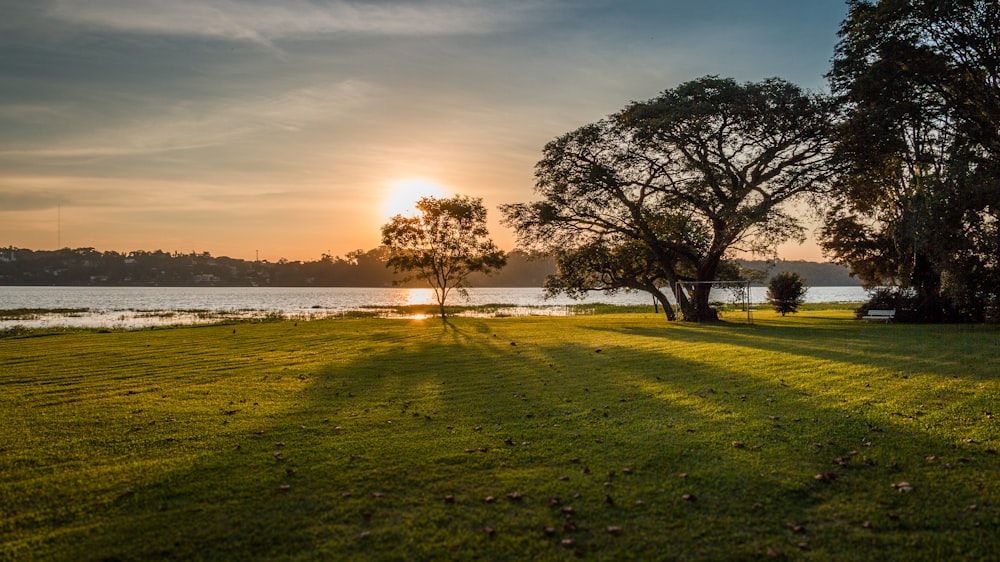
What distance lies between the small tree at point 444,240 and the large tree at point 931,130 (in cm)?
2673

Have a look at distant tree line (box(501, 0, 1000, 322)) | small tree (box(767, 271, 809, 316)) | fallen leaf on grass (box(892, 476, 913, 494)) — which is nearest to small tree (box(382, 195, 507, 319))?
distant tree line (box(501, 0, 1000, 322))

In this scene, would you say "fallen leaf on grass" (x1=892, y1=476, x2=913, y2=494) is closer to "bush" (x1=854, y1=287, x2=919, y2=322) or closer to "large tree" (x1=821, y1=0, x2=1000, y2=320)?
"large tree" (x1=821, y1=0, x2=1000, y2=320)

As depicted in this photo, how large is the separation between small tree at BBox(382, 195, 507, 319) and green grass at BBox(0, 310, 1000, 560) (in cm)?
3199

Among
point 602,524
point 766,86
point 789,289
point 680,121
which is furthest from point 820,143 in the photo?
point 602,524

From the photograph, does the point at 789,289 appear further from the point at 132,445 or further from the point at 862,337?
the point at 132,445

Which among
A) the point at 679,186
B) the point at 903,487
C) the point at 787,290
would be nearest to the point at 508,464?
the point at 903,487

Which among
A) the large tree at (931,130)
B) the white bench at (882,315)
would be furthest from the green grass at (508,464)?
the white bench at (882,315)

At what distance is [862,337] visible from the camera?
2542 centimetres

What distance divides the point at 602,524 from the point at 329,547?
2.85 meters

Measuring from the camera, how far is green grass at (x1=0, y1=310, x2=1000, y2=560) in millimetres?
5695

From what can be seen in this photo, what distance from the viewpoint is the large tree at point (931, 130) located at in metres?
26.7

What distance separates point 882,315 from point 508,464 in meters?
39.0

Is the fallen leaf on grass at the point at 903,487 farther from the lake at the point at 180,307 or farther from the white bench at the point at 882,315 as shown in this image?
the lake at the point at 180,307

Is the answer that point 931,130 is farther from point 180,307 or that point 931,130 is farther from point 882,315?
point 180,307
